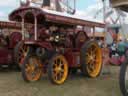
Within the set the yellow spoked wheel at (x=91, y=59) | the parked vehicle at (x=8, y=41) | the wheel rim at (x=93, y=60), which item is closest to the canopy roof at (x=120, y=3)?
the yellow spoked wheel at (x=91, y=59)

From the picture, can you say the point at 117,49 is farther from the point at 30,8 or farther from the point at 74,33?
the point at 30,8

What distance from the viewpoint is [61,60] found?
29.8ft

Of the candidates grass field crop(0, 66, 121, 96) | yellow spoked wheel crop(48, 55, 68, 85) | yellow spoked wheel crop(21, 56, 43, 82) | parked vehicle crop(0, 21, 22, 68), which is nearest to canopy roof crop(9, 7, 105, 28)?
yellow spoked wheel crop(48, 55, 68, 85)

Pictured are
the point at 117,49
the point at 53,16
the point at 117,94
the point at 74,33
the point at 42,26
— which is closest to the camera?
the point at 117,94

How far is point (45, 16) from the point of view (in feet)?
28.6

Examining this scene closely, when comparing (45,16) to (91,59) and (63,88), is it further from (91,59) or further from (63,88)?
(91,59)

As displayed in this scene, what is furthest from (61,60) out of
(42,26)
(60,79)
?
(42,26)

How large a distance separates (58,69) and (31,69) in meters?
0.79

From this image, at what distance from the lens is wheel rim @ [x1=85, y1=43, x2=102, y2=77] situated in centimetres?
1025

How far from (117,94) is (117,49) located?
35.7ft

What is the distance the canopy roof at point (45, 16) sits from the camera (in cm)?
880

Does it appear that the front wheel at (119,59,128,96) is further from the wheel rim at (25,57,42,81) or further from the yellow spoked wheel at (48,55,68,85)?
the wheel rim at (25,57,42,81)

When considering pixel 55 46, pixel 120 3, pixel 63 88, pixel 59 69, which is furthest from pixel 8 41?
pixel 120 3

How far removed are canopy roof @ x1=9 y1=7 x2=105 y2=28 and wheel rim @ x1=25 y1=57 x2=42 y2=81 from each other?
117 centimetres
